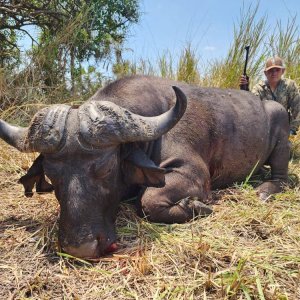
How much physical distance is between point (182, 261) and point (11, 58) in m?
6.75

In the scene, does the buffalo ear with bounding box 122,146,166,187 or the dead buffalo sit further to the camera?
the buffalo ear with bounding box 122,146,166,187

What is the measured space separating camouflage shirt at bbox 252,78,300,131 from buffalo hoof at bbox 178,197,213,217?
314 cm

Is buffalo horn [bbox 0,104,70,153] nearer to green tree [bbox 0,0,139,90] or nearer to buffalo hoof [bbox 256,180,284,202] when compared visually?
buffalo hoof [bbox 256,180,284,202]

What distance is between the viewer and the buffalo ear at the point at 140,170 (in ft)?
10.3

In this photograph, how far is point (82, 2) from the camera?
31.5 feet

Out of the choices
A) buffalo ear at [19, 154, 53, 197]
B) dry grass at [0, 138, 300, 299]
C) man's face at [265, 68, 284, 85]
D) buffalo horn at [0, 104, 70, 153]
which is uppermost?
man's face at [265, 68, 284, 85]

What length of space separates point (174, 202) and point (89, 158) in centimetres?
Answer: 91

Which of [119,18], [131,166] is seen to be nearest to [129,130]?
[131,166]

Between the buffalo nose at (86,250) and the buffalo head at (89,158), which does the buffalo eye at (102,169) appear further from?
the buffalo nose at (86,250)

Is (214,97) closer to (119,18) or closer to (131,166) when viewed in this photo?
(131,166)

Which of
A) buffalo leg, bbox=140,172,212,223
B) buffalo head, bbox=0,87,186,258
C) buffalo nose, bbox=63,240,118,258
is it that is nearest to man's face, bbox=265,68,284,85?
buffalo leg, bbox=140,172,212,223

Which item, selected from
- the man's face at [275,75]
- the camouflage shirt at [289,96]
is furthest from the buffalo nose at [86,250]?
the man's face at [275,75]

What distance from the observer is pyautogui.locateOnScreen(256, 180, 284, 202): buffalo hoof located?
4207 mm

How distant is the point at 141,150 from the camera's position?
3.24 metres
